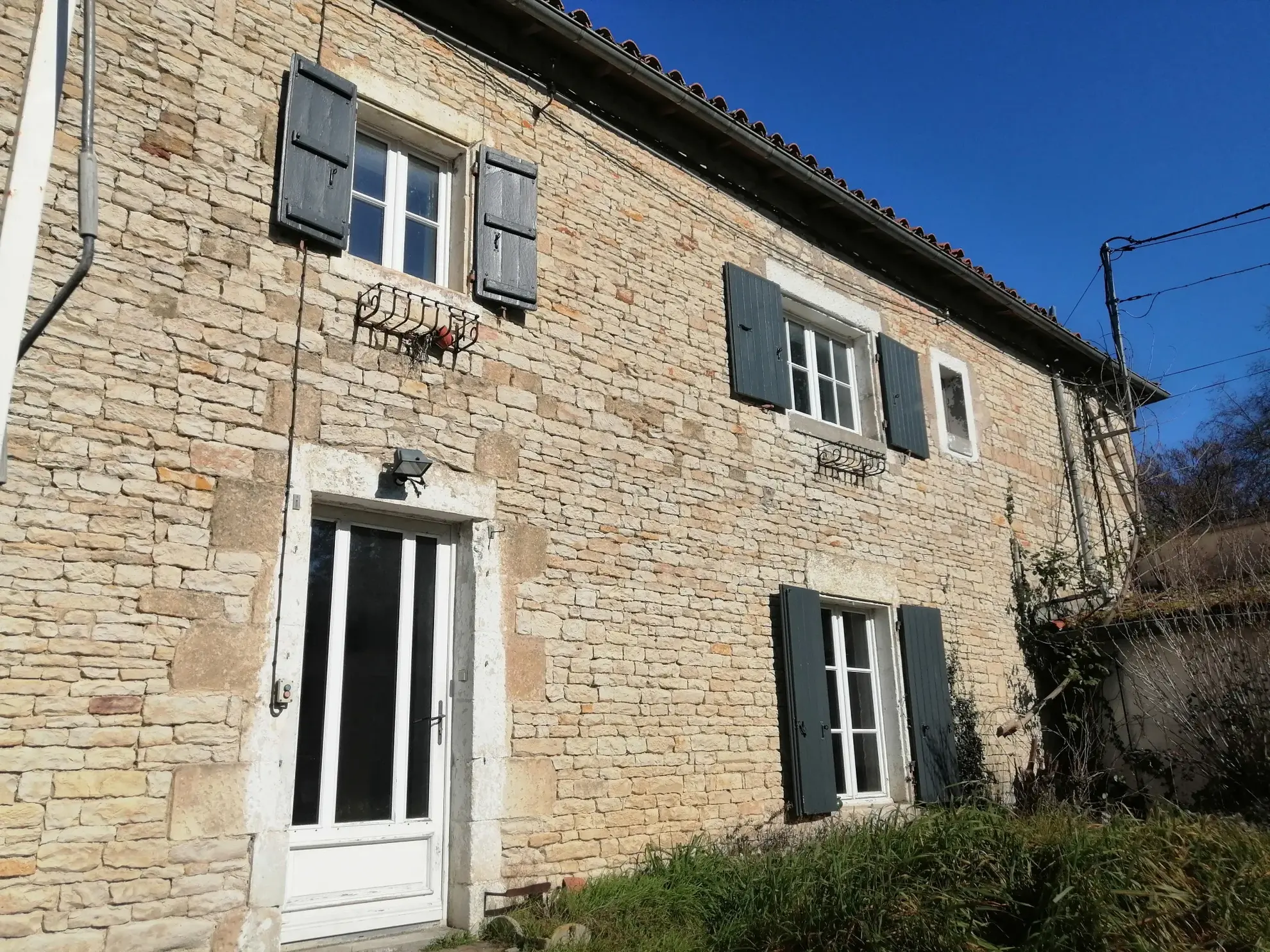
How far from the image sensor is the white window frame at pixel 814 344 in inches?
312

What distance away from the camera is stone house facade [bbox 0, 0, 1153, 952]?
4059 mm

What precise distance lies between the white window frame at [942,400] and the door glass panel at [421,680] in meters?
5.47

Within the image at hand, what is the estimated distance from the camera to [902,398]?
8.50 metres

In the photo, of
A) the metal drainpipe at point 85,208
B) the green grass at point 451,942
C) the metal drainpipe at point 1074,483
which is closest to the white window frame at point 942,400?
the metal drainpipe at point 1074,483

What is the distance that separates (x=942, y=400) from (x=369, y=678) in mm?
6428

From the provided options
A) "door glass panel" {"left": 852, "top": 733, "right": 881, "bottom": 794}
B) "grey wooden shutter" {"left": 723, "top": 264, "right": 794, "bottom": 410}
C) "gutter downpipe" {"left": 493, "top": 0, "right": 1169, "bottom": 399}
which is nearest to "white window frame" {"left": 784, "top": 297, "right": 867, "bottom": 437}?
"grey wooden shutter" {"left": 723, "top": 264, "right": 794, "bottom": 410}

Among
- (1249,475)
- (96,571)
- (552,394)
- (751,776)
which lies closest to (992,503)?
(751,776)

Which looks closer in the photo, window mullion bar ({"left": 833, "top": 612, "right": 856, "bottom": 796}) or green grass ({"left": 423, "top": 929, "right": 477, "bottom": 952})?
green grass ({"left": 423, "top": 929, "right": 477, "bottom": 952})

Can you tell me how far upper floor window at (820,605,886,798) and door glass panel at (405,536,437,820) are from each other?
319 centimetres

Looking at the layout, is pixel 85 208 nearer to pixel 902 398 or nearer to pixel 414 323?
pixel 414 323

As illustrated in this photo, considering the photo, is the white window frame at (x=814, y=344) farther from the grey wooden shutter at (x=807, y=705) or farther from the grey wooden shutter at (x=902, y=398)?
the grey wooden shutter at (x=807, y=705)

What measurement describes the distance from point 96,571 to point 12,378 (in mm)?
887

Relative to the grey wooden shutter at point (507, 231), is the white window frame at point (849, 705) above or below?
below

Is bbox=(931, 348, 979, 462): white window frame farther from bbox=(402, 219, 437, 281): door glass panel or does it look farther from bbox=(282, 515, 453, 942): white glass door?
bbox=(282, 515, 453, 942): white glass door
